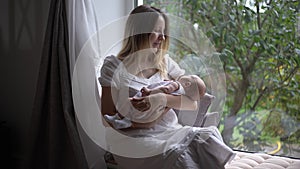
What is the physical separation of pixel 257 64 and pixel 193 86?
58cm

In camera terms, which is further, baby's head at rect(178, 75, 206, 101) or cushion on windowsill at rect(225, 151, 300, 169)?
cushion on windowsill at rect(225, 151, 300, 169)

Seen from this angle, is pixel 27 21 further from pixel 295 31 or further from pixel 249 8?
pixel 295 31

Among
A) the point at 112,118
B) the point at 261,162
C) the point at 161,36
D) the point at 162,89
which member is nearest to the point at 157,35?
the point at 161,36

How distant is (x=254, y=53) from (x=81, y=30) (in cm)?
85

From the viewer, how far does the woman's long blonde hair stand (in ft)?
5.51

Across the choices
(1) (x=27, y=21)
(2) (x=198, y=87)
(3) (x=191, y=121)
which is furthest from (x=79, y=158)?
(1) (x=27, y=21)

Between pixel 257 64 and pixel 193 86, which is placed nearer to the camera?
pixel 193 86

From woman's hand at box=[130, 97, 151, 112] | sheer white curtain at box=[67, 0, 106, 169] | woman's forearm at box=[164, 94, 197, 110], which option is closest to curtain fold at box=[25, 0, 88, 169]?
sheer white curtain at box=[67, 0, 106, 169]

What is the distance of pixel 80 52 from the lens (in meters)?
1.86

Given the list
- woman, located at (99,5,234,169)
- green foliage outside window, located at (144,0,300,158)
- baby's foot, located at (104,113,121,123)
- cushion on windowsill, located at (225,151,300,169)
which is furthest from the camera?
green foliage outside window, located at (144,0,300,158)

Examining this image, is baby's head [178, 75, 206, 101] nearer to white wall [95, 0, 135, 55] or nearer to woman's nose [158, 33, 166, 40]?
woman's nose [158, 33, 166, 40]

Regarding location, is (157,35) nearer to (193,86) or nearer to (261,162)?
(193,86)

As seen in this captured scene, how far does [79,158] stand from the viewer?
1.82m

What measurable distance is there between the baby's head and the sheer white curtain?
0.48 meters
